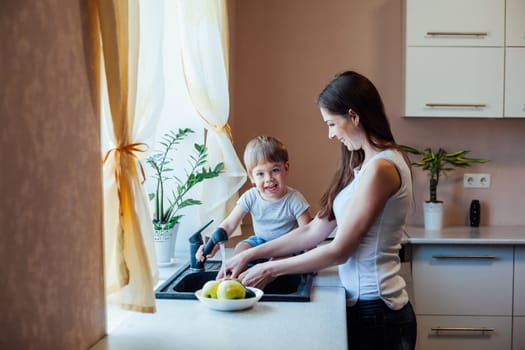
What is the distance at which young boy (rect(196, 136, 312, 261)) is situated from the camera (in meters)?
2.33

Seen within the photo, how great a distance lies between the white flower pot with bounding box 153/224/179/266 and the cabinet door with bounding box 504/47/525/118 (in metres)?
1.92

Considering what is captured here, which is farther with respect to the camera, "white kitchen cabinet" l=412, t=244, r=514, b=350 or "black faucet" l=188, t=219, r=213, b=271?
"white kitchen cabinet" l=412, t=244, r=514, b=350

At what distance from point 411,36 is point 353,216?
177 cm

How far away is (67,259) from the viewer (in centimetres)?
119

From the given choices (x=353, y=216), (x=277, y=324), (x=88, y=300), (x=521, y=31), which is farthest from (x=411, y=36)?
(x=88, y=300)

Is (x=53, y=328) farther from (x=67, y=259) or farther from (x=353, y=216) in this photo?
(x=353, y=216)

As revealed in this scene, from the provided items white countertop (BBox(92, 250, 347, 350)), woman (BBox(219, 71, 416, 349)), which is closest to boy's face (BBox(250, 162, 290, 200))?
woman (BBox(219, 71, 416, 349))

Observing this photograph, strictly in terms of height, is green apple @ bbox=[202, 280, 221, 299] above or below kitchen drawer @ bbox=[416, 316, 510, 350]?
above

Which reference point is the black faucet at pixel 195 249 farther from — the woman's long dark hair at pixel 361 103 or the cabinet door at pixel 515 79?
the cabinet door at pixel 515 79

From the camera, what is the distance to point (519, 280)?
9.98ft

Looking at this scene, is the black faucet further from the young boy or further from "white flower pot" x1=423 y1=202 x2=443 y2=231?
"white flower pot" x1=423 y1=202 x2=443 y2=231

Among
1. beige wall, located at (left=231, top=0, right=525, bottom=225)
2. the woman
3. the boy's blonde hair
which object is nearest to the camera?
the woman

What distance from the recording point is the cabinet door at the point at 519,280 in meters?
3.03

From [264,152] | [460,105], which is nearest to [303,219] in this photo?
[264,152]
